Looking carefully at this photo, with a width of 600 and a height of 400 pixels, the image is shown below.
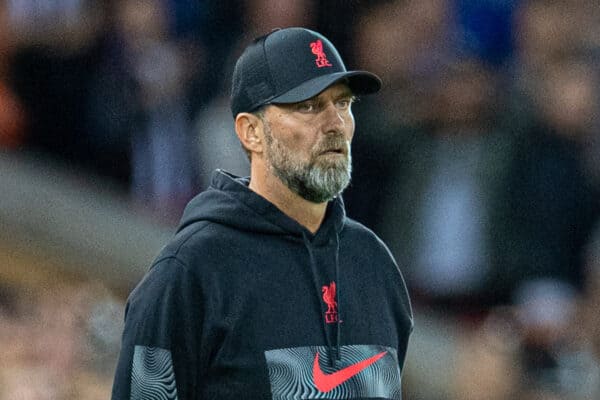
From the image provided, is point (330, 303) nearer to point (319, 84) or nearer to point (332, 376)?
point (332, 376)

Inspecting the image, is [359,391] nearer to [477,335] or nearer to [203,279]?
[203,279]

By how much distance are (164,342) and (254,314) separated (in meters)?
0.22

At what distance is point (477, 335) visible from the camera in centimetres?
604

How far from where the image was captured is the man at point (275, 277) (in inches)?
119

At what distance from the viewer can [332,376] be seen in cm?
315

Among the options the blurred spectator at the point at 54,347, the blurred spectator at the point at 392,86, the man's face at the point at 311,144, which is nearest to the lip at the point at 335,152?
the man's face at the point at 311,144

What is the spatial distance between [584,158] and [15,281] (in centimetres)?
268

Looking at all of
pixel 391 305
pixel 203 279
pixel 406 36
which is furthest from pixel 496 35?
pixel 203 279

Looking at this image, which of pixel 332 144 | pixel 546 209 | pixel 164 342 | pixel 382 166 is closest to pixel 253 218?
pixel 332 144

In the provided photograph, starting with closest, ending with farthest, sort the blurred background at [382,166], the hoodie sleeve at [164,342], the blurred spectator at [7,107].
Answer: the hoodie sleeve at [164,342]
the blurred background at [382,166]
the blurred spectator at [7,107]

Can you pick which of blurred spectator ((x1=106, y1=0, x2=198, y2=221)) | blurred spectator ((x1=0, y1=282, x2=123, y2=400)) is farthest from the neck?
blurred spectator ((x1=106, y1=0, x2=198, y2=221))

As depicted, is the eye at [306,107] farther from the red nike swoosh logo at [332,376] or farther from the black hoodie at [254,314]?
the red nike swoosh logo at [332,376]

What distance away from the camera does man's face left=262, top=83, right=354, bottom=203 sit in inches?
125

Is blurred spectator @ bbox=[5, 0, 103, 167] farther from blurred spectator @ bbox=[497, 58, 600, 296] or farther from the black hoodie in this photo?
the black hoodie
